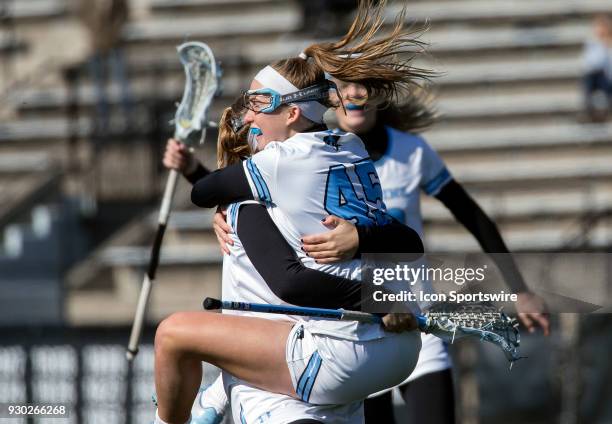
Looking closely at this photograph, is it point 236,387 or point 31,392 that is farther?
point 31,392

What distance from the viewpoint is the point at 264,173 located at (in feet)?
12.9

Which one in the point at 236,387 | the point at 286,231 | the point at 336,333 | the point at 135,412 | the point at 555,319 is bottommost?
the point at 135,412

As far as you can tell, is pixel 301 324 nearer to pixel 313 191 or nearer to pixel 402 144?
pixel 313 191

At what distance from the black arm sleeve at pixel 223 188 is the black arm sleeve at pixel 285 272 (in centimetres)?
6

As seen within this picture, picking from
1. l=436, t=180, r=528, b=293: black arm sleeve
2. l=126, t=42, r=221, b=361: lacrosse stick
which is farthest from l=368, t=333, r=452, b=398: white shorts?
→ l=126, t=42, r=221, b=361: lacrosse stick

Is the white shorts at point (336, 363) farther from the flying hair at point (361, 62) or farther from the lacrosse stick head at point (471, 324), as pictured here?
the flying hair at point (361, 62)

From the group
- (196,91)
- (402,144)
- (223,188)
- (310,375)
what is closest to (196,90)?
(196,91)

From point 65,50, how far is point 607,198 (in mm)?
6870

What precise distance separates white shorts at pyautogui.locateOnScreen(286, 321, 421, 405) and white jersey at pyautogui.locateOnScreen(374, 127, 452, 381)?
1600mm

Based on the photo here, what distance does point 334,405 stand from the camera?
4070 millimetres

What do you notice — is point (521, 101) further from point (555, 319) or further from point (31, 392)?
point (31, 392)

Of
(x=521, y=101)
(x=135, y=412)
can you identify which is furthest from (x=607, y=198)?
(x=135, y=412)

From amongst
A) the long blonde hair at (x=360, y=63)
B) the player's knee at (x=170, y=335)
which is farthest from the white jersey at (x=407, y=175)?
the player's knee at (x=170, y=335)

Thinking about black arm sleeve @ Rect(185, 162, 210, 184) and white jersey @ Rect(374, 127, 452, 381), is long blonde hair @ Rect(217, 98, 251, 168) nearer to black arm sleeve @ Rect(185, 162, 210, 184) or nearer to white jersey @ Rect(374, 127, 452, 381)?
black arm sleeve @ Rect(185, 162, 210, 184)
